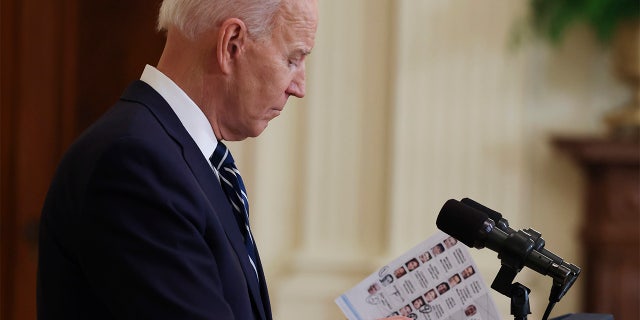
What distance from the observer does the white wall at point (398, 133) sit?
3525 millimetres

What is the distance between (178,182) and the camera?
140cm

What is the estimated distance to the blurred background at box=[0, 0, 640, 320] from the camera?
11.3ft

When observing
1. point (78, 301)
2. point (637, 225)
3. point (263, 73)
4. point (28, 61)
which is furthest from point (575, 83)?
point (78, 301)

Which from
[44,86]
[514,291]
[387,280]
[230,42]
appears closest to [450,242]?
[387,280]

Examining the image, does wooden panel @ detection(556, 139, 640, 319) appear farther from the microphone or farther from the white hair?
the white hair

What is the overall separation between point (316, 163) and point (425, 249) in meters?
1.91

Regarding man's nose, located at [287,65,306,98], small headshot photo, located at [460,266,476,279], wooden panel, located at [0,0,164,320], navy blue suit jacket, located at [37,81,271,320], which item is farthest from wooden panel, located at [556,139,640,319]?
navy blue suit jacket, located at [37,81,271,320]

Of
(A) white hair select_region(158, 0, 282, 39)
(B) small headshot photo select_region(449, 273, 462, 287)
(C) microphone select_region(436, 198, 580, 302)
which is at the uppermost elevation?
(A) white hair select_region(158, 0, 282, 39)

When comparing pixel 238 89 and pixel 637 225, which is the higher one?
pixel 238 89

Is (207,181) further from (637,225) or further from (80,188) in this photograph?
(637,225)

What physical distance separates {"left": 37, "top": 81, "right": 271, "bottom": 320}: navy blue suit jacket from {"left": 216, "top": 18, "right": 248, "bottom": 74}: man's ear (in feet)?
0.48

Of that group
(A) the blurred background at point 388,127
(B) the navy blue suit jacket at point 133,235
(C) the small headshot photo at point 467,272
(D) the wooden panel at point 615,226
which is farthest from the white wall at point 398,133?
(B) the navy blue suit jacket at point 133,235

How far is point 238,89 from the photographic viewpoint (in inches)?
63.2

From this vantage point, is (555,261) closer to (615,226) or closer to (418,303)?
(418,303)
